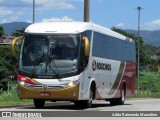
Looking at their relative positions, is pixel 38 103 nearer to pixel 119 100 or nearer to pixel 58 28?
pixel 58 28

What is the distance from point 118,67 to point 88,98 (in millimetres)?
6141

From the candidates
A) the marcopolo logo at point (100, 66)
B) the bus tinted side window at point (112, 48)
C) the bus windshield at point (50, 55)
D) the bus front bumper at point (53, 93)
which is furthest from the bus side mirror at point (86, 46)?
the marcopolo logo at point (100, 66)

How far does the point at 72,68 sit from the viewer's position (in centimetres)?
2147

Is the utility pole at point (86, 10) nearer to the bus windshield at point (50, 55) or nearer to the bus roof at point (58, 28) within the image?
the bus roof at point (58, 28)

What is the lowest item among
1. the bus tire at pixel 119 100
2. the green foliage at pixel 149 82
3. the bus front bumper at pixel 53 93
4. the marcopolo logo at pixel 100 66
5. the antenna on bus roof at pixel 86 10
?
the green foliage at pixel 149 82

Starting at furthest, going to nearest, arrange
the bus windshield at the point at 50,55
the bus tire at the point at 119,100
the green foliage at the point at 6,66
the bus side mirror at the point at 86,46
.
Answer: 1. the green foliage at the point at 6,66
2. the bus tire at the point at 119,100
3. the bus side mirror at the point at 86,46
4. the bus windshield at the point at 50,55

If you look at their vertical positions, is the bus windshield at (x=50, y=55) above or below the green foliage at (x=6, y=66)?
above

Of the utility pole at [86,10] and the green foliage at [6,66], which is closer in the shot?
the utility pole at [86,10]

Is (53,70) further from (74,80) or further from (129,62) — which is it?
(129,62)

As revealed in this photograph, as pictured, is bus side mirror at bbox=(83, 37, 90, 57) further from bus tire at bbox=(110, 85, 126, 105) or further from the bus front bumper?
bus tire at bbox=(110, 85, 126, 105)

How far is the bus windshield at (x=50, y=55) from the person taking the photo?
21.5 m

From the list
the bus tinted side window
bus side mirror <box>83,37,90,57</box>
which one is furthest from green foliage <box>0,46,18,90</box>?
bus side mirror <box>83,37,90,57</box>

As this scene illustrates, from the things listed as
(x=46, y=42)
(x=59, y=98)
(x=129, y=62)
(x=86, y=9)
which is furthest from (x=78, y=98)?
(x=86, y=9)

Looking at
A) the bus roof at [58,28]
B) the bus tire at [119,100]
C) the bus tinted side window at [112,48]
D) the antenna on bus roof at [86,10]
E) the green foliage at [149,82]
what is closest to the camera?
the bus roof at [58,28]
